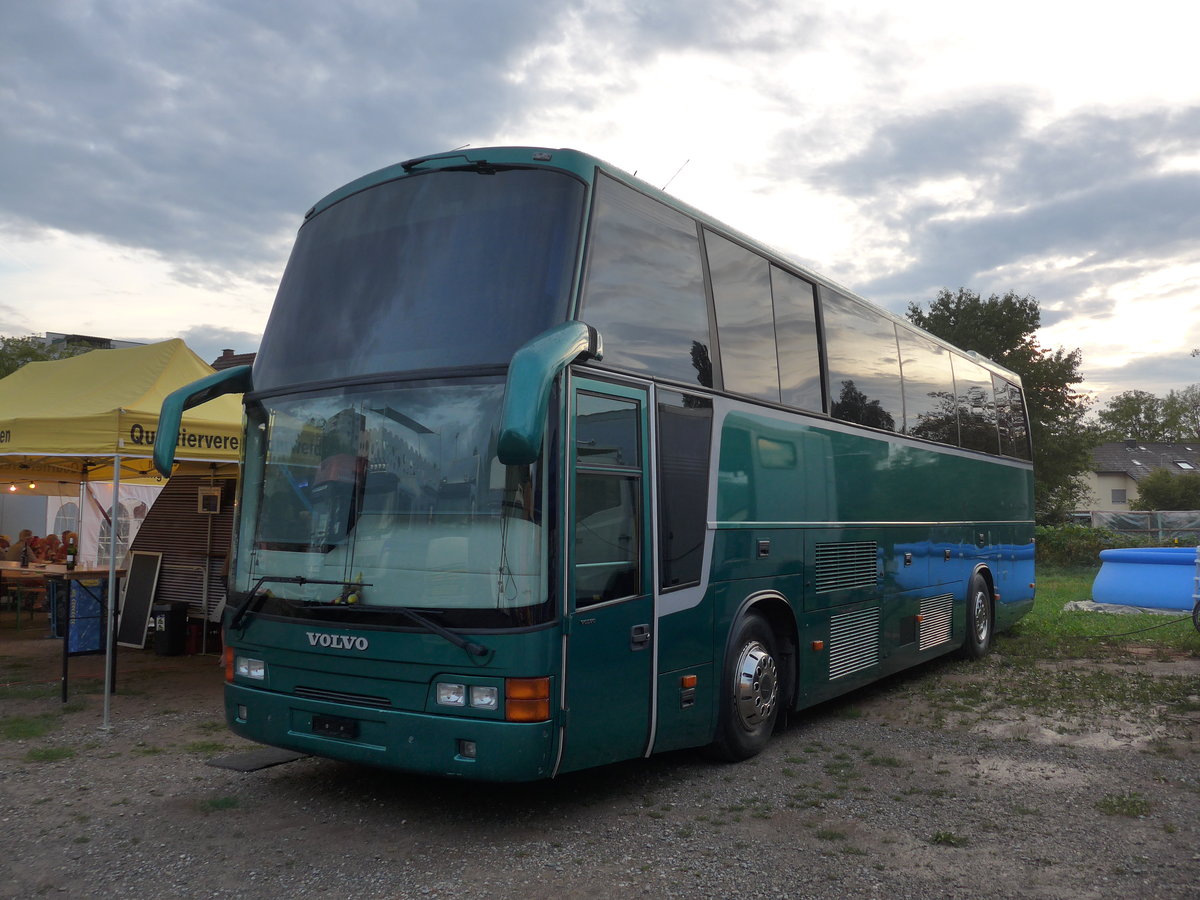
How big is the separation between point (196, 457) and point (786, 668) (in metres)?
5.32

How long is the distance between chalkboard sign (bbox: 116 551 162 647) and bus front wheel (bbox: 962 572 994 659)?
968 centimetres

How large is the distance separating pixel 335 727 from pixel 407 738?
0.51m

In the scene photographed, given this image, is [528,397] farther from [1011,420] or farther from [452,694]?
[1011,420]

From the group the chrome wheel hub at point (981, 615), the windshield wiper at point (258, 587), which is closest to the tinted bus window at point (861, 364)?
the chrome wheel hub at point (981, 615)

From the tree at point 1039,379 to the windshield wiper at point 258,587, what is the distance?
44.9 m

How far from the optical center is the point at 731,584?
21.5ft

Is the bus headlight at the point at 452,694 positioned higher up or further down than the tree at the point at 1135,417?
further down

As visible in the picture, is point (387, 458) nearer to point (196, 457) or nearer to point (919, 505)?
point (196, 457)

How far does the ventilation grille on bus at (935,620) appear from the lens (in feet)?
32.7

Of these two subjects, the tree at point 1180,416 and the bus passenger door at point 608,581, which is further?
the tree at point 1180,416

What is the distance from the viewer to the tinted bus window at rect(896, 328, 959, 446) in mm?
9977

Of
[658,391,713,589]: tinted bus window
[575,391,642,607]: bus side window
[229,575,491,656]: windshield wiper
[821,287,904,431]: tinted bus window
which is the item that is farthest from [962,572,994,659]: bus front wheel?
[229,575,491,656]: windshield wiper

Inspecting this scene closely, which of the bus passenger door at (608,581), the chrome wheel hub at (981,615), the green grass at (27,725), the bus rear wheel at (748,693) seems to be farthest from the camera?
the chrome wheel hub at (981,615)

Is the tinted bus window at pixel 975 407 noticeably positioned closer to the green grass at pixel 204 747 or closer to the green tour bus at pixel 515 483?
the green tour bus at pixel 515 483
